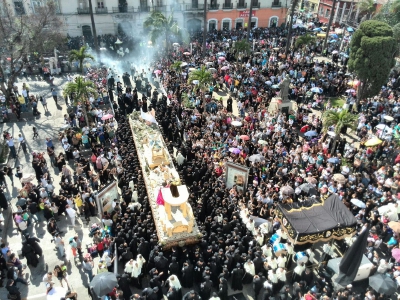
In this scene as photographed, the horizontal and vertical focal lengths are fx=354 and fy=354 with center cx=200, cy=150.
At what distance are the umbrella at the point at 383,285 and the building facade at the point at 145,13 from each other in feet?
117

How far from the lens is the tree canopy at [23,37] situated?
23.4m

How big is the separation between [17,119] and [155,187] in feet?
43.3

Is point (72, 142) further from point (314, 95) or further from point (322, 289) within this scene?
point (314, 95)

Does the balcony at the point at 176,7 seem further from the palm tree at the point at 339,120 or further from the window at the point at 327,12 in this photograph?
the palm tree at the point at 339,120

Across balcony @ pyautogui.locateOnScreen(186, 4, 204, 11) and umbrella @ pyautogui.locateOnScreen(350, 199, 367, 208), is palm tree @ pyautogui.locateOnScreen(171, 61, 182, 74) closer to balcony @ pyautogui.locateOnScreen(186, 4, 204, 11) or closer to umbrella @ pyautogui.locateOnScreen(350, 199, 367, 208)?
balcony @ pyautogui.locateOnScreen(186, 4, 204, 11)

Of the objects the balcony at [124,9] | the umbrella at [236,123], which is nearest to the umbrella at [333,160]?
the umbrella at [236,123]

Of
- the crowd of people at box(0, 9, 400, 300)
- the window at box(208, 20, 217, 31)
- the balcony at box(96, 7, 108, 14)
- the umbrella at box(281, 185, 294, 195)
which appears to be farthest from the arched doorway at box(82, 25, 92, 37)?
the umbrella at box(281, 185, 294, 195)

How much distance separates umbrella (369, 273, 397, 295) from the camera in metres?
10.2

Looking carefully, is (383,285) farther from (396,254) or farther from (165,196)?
(165,196)

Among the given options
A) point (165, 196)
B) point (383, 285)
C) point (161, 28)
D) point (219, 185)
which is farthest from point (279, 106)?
point (161, 28)

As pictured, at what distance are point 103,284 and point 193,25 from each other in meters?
37.7

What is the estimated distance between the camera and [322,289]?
10.8 meters

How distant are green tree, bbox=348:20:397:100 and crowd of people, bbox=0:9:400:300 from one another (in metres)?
1.60

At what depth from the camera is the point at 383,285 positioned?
10.2 metres
